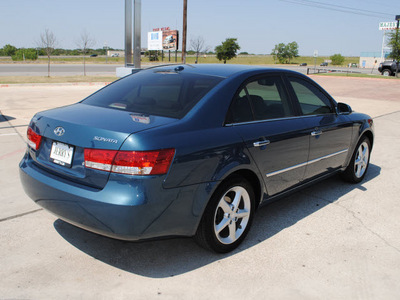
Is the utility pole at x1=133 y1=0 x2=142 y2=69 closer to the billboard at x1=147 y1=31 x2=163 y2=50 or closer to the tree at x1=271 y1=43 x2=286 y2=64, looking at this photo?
the billboard at x1=147 y1=31 x2=163 y2=50

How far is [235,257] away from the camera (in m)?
3.31

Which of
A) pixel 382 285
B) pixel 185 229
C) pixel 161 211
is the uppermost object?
pixel 161 211

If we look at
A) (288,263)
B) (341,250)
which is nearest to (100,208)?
(288,263)

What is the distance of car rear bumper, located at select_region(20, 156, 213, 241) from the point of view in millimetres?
2596

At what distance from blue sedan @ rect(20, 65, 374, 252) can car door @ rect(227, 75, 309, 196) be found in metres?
0.01

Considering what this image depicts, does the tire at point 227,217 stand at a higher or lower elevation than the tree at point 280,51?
lower

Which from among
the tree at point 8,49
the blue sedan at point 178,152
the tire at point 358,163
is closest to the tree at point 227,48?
the tree at point 8,49

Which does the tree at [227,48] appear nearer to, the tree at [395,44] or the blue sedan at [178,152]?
the tree at [395,44]

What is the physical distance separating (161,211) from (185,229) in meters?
0.31

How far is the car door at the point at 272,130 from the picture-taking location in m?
3.38

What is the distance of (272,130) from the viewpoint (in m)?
3.59

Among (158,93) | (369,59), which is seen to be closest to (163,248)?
(158,93)

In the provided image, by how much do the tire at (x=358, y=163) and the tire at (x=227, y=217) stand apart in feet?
7.60

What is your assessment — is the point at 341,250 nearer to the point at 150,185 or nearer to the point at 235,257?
the point at 235,257
